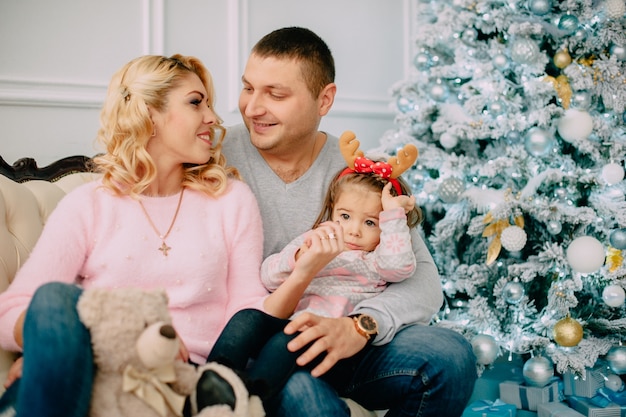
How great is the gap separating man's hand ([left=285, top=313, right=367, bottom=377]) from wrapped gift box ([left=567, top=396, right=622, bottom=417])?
136 centimetres

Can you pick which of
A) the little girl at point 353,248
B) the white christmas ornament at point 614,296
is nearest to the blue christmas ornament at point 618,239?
the white christmas ornament at point 614,296

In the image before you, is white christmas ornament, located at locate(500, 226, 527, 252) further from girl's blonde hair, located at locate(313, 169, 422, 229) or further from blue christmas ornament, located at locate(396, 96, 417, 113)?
blue christmas ornament, located at locate(396, 96, 417, 113)

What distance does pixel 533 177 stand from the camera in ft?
7.55

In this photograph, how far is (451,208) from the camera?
2363 mm

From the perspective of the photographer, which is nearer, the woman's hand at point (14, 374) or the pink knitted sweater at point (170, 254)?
the woman's hand at point (14, 374)

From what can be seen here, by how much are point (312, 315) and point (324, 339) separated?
59 millimetres

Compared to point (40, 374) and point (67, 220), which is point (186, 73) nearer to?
point (67, 220)

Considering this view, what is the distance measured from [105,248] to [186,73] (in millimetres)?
499

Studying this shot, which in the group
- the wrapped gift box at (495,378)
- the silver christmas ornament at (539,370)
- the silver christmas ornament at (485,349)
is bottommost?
the wrapped gift box at (495,378)

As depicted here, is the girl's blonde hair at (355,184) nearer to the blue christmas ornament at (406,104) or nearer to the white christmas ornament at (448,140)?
the white christmas ornament at (448,140)

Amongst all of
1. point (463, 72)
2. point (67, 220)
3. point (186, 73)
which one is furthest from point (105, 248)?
point (463, 72)

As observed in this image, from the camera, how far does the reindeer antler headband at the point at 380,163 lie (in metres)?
1.65

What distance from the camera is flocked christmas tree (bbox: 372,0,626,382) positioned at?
7.30 feet

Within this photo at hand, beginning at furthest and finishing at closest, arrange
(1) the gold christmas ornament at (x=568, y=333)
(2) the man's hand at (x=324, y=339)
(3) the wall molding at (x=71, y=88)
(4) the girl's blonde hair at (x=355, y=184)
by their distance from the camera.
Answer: (1) the gold christmas ornament at (x=568, y=333)
(3) the wall molding at (x=71, y=88)
(4) the girl's blonde hair at (x=355, y=184)
(2) the man's hand at (x=324, y=339)
